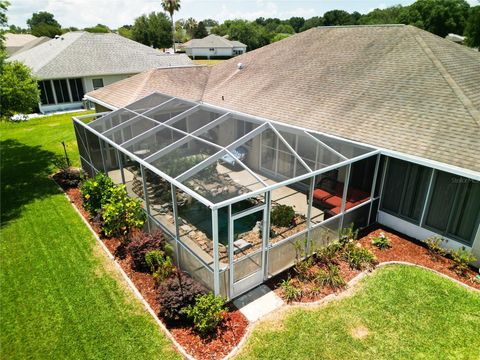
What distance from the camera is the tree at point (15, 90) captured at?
48.7 ft

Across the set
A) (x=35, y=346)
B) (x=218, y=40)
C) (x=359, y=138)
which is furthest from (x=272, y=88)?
(x=218, y=40)

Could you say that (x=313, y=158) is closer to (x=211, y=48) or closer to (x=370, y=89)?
(x=370, y=89)

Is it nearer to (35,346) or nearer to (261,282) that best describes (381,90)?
(261,282)

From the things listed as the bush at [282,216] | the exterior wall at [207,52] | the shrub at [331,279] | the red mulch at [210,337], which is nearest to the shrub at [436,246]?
the shrub at [331,279]

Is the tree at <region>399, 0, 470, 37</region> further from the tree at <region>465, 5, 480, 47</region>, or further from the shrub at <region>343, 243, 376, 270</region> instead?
the shrub at <region>343, 243, 376, 270</region>

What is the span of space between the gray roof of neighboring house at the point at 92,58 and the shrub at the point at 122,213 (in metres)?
22.9

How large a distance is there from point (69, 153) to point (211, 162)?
1398 cm

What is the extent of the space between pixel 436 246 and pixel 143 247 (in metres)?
8.62

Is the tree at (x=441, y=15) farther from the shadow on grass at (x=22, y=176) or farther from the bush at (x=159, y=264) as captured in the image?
the bush at (x=159, y=264)

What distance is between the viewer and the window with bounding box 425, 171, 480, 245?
9156 millimetres

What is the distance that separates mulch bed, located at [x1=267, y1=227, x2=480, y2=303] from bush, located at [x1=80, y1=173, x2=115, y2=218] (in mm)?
6248

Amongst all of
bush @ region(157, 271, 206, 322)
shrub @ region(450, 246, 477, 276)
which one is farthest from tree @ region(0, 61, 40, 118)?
shrub @ region(450, 246, 477, 276)

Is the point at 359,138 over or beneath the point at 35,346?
over

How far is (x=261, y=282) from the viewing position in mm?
8766
